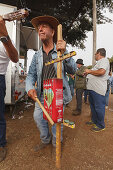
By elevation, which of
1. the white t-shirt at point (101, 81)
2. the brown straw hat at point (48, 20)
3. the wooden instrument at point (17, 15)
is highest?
the brown straw hat at point (48, 20)

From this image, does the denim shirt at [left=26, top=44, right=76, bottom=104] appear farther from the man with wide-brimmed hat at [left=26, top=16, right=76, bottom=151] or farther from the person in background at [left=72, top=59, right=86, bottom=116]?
the person in background at [left=72, top=59, right=86, bottom=116]

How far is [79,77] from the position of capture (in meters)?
4.35

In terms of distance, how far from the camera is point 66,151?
6.69 feet

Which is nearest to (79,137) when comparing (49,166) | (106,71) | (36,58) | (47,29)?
(49,166)

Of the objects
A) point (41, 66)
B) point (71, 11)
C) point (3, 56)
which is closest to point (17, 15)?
point (3, 56)

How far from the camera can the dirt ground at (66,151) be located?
1.70 m

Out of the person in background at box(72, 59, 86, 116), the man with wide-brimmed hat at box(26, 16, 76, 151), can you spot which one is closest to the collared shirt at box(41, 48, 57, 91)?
the man with wide-brimmed hat at box(26, 16, 76, 151)

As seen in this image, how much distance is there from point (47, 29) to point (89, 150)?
7.27 ft

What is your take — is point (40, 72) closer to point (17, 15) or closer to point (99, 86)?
point (17, 15)

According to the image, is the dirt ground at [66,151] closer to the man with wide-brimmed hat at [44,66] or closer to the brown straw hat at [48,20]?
the man with wide-brimmed hat at [44,66]

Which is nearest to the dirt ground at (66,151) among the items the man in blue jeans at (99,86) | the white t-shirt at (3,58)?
the man in blue jeans at (99,86)

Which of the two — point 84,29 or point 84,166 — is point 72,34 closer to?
point 84,29

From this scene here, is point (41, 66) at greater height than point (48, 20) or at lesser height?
lesser

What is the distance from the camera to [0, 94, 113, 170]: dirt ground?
5.58 ft
